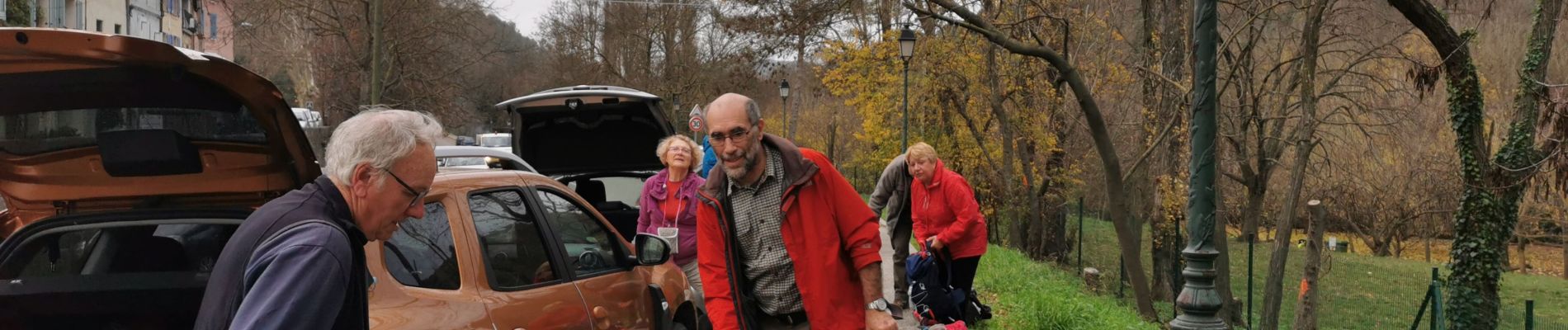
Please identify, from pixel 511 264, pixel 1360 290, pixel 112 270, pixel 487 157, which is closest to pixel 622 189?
pixel 487 157

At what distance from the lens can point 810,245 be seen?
A: 175 inches

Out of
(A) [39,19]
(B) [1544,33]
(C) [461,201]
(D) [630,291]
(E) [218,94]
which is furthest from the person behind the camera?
(A) [39,19]

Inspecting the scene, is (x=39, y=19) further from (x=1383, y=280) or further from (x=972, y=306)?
(x=1383, y=280)

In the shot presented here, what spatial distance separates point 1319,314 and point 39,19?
3237 cm

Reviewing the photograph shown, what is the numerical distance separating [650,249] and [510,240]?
3.63 ft

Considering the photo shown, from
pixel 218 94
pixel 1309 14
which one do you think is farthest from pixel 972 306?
pixel 1309 14

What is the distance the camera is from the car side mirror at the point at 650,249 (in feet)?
19.0

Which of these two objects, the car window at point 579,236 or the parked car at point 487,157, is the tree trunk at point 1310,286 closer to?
the parked car at point 487,157

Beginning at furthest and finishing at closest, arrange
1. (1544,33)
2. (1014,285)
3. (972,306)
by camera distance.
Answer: (1544,33) → (1014,285) → (972,306)

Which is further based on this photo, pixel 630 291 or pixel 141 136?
pixel 630 291

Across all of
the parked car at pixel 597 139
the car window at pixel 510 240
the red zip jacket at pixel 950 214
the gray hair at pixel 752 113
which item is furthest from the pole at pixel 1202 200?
the parked car at pixel 597 139

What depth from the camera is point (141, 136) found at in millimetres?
3809

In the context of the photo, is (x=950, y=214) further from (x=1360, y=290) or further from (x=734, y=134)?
(x=1360, y=290)

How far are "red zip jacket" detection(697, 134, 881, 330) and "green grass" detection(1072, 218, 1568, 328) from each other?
66.2 ft
